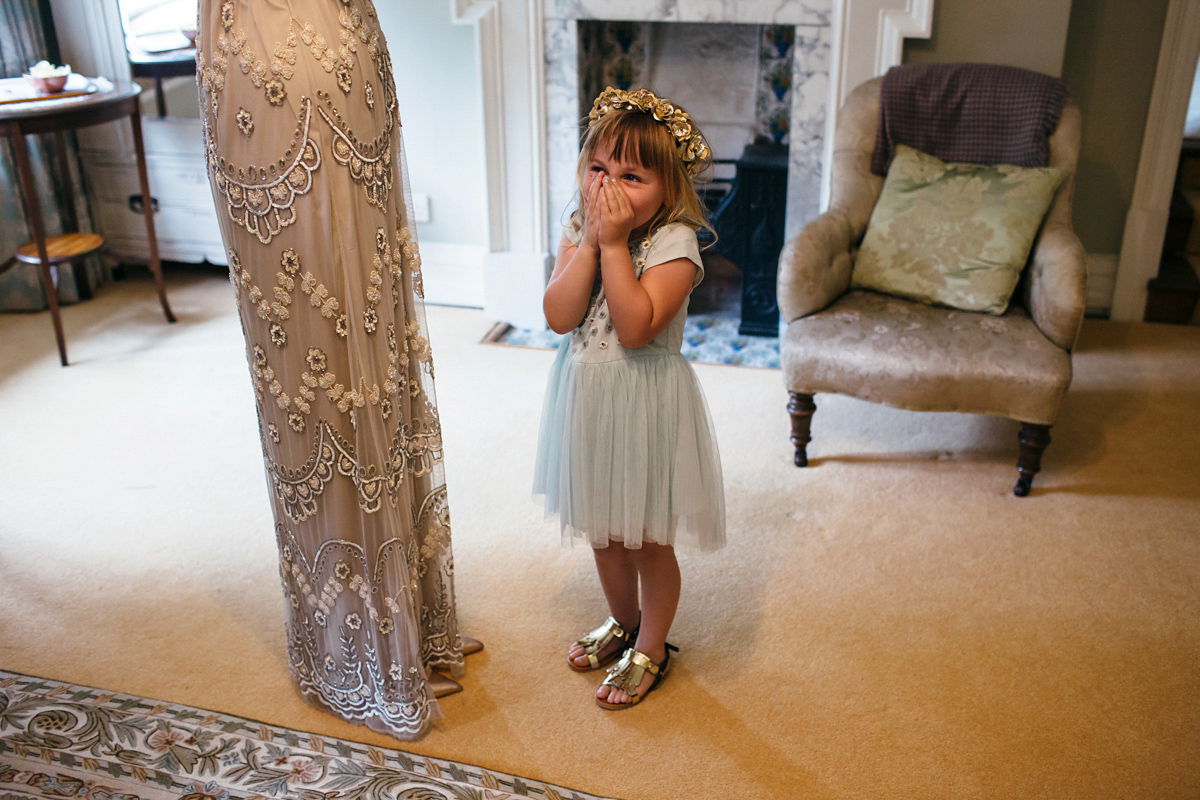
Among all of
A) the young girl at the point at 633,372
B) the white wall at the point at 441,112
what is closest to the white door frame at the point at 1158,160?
the white wall at the point at 441,112

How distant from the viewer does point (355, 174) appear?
4.74 ft

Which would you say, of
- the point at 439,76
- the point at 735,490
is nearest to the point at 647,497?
the point at 735,490

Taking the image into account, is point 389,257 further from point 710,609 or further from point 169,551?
point 169,551

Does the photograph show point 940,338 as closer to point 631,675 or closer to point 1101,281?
point 631,675

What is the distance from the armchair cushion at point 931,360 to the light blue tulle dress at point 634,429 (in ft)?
2.88

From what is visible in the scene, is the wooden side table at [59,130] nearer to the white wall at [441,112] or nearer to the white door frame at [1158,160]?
the white wall at [441,112]

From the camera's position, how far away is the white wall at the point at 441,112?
3.51 m

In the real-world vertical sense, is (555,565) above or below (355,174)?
below

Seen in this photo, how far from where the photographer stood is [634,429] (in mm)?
1639

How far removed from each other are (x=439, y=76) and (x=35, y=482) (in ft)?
6.33

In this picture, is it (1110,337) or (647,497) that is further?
(1110,337)

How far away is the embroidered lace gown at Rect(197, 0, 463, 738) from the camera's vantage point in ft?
4.54

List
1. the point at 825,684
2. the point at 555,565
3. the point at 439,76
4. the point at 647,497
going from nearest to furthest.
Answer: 1. the point at 647,497
2. the point at 825,684
3. the point at 555,565
4. the point at 439,76

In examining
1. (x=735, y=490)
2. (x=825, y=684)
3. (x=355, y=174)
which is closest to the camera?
(x=355, y=174)
